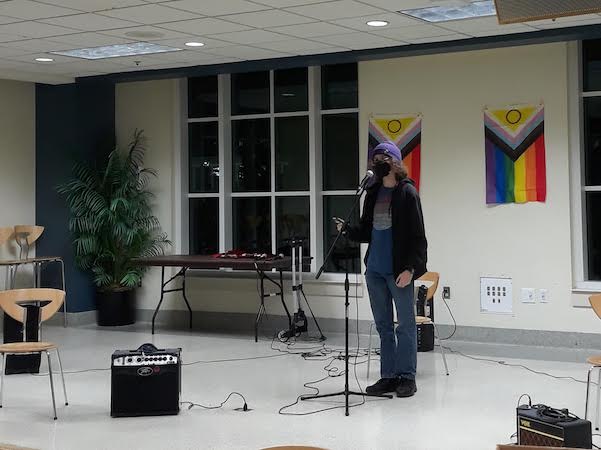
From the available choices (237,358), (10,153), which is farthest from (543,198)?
(10,153)

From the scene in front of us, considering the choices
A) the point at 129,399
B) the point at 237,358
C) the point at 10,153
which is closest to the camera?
the point at 129,399

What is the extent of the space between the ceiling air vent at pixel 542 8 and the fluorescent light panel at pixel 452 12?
2102 mm

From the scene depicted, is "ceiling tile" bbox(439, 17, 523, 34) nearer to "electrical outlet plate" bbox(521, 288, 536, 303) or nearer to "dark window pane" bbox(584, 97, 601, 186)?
"dark window pane" bbox(584, 97, 601, 186)

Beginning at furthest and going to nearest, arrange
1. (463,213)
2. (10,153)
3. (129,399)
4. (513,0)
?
1. (10,153)
2. (463,213)
3. (129,399)
4. (513,0)

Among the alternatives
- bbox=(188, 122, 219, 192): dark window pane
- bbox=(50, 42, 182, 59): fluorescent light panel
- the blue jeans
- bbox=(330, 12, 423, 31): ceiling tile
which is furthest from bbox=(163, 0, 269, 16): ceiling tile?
bbox=(188, 122, 219, 192): dark window pane

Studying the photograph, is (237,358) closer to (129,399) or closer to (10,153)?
(129,399)

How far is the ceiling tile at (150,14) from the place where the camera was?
6227 millimetres

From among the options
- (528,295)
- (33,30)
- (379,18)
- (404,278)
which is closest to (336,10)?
(379,18)

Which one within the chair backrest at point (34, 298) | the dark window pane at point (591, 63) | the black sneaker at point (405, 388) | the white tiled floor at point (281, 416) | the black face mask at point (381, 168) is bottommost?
the white tiled floor at point (281, 416)

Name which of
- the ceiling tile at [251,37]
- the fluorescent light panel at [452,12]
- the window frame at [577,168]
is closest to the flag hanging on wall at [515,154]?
the window frame at [577,168]

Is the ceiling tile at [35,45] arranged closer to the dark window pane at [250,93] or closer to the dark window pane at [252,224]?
the dark window pane at [250,93]

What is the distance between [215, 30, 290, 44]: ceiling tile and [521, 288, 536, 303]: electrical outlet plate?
3.10 metres

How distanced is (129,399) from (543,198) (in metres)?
4.28

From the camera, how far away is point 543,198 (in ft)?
26.1
